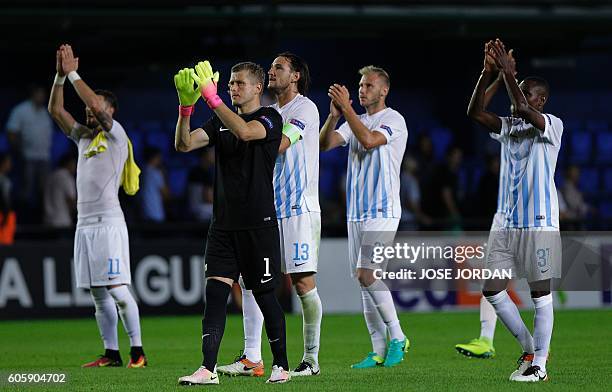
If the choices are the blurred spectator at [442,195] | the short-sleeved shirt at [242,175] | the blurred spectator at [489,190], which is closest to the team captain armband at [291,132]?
the short-sleeved shirt at [242,175]

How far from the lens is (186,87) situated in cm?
745

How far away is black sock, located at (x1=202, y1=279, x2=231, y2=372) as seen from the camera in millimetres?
7625

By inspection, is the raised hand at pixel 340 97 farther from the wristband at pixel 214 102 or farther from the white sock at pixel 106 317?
the white sock at pixel 106 317

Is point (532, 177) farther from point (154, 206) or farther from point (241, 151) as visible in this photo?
point (154, 206)

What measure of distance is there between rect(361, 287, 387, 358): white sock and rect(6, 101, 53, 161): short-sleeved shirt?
8.90m

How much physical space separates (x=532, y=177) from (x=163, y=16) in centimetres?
974

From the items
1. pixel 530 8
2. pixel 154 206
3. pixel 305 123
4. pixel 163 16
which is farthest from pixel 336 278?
pixel 305 123

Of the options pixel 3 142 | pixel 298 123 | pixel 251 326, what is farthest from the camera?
pixel 3 142

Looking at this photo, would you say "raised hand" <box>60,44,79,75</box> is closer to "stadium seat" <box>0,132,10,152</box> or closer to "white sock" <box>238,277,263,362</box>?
"white sock" <box>238,277,263,362</box>

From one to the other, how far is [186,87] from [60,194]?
9.33 meters

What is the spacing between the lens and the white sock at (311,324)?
872 cm

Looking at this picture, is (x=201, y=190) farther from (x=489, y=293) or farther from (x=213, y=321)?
(x=213, y=321)

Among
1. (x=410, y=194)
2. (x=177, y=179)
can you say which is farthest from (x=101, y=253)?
(x=177, y=179)

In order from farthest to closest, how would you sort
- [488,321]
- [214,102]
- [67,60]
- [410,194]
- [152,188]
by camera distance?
[410,194] → [152,188] → [488,321] → [67,60] → [214,102]
